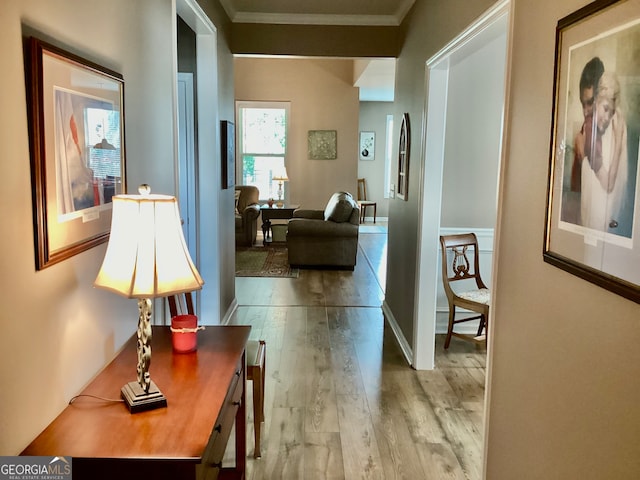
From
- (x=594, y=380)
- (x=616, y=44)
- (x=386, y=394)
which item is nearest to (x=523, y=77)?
(x=616, y=44)

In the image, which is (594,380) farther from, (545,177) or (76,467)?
(76,467)

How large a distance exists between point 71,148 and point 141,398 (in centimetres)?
75

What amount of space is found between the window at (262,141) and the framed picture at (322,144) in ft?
1.48

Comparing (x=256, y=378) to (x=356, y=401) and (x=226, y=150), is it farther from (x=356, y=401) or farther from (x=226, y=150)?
(x=226, y=150)

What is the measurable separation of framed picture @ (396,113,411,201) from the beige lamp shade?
2963 millimetres

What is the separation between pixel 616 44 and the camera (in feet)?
4.21

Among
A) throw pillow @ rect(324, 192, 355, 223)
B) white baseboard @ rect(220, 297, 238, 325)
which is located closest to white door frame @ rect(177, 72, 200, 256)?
white baseboard @ rect(220, 297, 238, 325)

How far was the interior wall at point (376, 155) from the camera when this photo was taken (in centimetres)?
1174

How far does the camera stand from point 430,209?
3.66 m

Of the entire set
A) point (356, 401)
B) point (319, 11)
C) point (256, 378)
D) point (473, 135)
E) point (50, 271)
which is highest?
point (319, 11)

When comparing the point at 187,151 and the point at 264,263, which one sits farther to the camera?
the point at 264,263

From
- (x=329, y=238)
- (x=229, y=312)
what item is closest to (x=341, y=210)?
(x=329, y=238)

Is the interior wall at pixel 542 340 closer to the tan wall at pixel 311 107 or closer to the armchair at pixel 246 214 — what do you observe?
the armchair at pixel 246 214

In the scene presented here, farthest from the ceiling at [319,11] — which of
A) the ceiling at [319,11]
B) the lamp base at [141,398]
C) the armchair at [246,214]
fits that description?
the armchair at [246,214]
